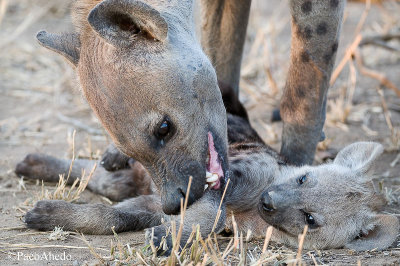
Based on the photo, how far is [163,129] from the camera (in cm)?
296

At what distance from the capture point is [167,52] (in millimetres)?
2998

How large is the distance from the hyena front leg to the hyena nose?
0.61m

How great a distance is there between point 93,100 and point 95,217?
0.71 metres

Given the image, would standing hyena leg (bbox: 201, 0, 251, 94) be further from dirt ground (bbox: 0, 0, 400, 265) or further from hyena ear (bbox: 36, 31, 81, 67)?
hyena ear (bbox: 36, 31, 81, 67)

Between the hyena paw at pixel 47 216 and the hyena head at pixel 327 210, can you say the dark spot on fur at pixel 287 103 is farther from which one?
the hyena paw at pixel 47 216

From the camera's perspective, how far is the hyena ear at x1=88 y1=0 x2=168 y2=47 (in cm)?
278

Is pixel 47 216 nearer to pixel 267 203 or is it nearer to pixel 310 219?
pixel 267 203

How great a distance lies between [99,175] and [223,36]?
1.33 meters

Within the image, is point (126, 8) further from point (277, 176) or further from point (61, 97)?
point (61, 97)

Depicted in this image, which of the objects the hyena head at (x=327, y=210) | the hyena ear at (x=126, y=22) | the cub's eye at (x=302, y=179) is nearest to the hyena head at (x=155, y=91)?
the hyena ear at (x=126, y=22)

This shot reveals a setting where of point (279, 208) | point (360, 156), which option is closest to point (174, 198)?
point (279, 208)

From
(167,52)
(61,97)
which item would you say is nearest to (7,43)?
(61,97)

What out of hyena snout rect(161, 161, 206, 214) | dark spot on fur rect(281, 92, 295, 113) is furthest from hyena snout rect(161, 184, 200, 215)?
dark spot on fur rect(281, 92, 295, 113)

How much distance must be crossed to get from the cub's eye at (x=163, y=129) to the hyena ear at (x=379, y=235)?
1172mm
